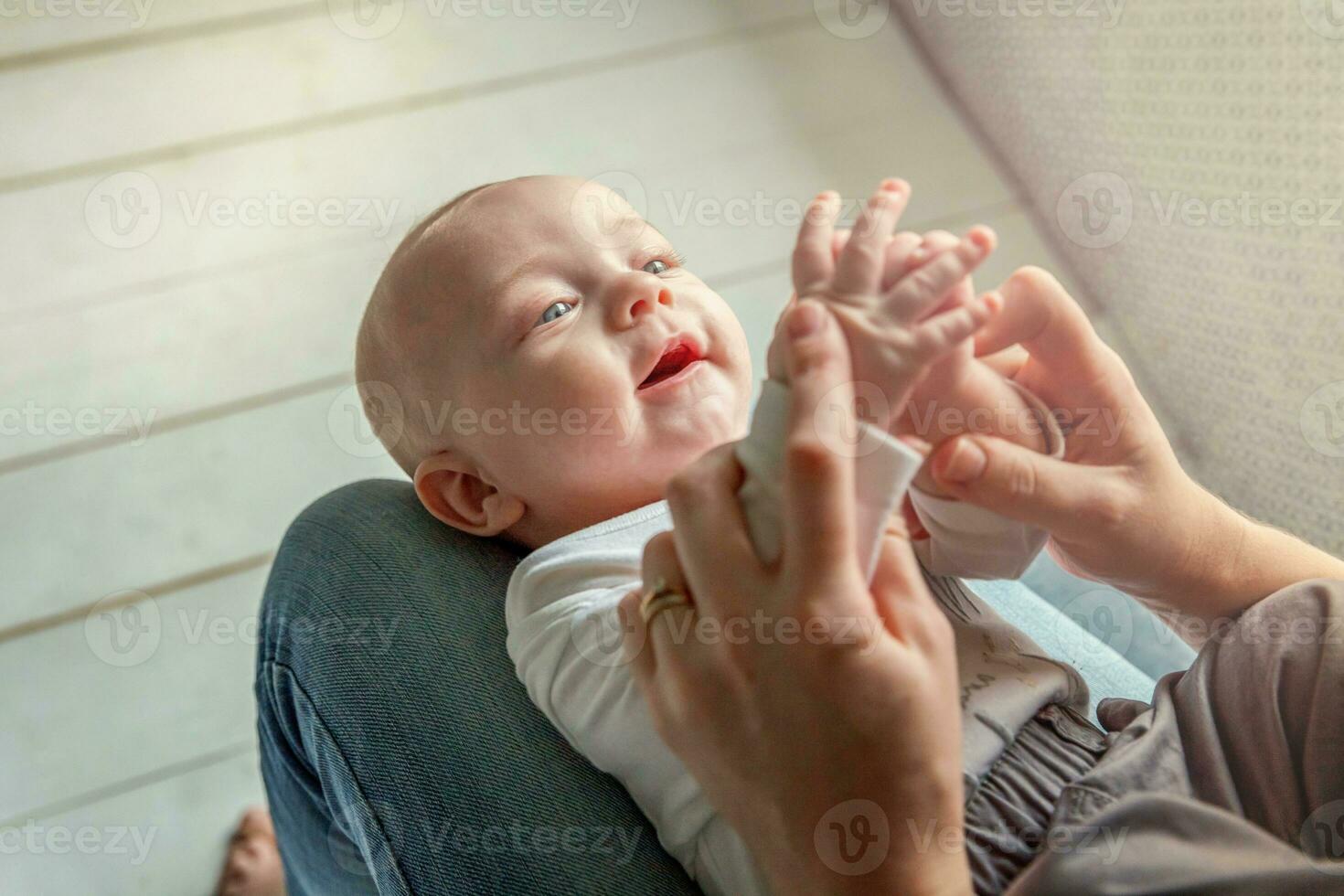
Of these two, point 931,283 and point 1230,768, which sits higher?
point 931,283

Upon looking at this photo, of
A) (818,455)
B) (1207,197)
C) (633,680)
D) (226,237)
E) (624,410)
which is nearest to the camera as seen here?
(818,455)

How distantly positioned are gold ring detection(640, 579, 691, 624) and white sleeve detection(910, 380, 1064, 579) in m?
0.20

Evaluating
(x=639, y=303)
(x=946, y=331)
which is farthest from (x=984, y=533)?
(x=639, y=303)

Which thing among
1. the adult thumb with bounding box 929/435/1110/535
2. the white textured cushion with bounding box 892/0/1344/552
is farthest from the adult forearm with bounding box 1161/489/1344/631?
the white textured cushion with bounding box 892/0/1344/552

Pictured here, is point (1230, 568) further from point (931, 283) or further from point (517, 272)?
point (517, 272)

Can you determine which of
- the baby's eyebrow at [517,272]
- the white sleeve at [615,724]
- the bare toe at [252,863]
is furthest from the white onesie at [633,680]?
the bare toe at [252,863]

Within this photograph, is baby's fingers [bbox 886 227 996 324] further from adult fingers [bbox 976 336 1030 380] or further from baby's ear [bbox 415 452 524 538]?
baby's ear [bbox 415 452 524 538]

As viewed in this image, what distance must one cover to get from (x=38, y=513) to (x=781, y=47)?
1305mm

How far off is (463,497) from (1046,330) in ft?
1.61

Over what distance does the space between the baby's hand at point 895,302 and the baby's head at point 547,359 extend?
27cm

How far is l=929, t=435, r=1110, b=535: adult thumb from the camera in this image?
667mm

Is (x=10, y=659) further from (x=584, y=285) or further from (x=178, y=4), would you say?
(x=178, y=4)

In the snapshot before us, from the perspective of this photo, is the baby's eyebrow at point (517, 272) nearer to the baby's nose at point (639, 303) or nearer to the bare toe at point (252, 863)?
the baby's nose at point (639, 303)

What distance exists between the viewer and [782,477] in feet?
2.07
